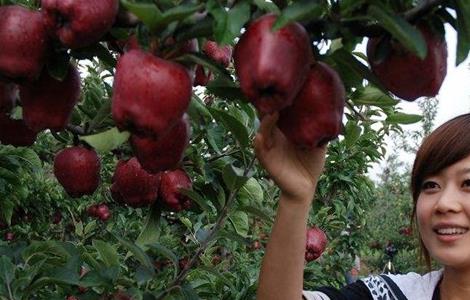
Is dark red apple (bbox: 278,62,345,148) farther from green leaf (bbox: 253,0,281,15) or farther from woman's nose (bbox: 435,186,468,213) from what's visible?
woman's nose (bbox: 435,186,468,213)

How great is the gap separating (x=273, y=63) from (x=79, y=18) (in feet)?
0.82

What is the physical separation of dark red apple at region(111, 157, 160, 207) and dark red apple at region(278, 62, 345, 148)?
2.12ft

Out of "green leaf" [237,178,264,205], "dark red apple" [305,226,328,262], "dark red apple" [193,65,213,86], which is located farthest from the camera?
"dark red apple" [305,226,328,262]

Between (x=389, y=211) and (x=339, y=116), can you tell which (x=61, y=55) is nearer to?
(x=339, y=116)

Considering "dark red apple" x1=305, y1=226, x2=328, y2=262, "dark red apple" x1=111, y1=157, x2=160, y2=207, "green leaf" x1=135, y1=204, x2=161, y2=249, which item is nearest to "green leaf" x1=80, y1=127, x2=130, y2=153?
"dark red apple" x1=111, y1=157, x2=160, y2=207

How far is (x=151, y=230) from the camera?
1.58 metres

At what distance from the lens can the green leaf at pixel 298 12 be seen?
2.29 feet

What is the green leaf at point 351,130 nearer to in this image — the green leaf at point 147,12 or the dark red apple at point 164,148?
the dark red apple at point 164,148

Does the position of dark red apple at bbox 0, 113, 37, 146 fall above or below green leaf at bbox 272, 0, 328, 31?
below

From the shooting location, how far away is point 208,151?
2.01m

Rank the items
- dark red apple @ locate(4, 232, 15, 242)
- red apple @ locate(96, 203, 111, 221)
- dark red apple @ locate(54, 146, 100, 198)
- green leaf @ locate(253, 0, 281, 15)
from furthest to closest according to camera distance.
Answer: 1. dark red apple @ locate(4, 232, 15, 242)
2. red apple @ locate(96, 203, 111, 221)
3. dark red apple @ locate(54, 146, 100, 198)
4. green leaf @ locate(253, 0, 281, 15)

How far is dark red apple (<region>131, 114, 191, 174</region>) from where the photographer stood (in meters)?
0.93

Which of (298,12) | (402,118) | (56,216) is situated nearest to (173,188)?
(402,118)

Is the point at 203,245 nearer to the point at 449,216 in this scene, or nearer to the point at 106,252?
the point at 106,252
